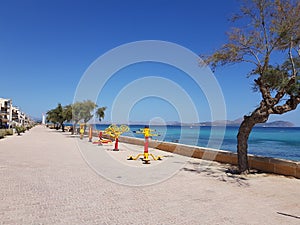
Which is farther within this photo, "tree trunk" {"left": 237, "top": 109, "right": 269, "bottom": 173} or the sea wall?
"tree trunk" {"left": 237, "top": 109, "right": 269, "bottom": 173}

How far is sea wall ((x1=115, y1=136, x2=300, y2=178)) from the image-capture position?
7657 millimetres

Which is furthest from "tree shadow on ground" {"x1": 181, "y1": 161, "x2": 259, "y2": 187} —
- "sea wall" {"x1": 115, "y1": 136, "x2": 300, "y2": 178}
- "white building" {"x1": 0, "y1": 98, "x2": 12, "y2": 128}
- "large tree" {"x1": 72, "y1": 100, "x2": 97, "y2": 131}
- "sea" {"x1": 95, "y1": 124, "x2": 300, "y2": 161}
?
"white building" {"x1": 0, "y1": 98, "x2": 12, "y2": 128}

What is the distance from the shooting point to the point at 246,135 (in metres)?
8.18

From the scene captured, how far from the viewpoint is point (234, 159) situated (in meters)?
9.96

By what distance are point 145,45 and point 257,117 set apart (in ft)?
28.6

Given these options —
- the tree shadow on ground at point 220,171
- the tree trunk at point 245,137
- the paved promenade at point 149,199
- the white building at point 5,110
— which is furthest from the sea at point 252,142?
the white building at point 5,110

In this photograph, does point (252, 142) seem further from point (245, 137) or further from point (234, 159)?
point (245, 137)

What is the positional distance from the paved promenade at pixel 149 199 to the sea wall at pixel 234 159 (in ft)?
1.41

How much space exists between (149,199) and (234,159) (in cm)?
561

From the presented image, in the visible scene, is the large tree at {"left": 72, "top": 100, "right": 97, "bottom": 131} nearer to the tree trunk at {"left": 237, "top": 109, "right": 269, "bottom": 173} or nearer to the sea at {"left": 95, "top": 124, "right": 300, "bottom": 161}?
the sea at {"left": 95, "top": 124, "right": 300, "bottom": 161}

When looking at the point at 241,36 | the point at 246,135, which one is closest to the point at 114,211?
the point at 246,135

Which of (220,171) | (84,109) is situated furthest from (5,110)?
(220,171)

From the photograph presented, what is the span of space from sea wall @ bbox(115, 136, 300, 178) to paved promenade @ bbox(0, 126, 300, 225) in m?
0.43

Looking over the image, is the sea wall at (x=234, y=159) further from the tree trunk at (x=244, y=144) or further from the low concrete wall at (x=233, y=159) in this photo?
the tree trunk at (x=244, y=144)
